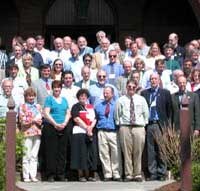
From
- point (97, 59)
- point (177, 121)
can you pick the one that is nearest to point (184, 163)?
point (177, 121)

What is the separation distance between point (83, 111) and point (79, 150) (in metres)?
0.75

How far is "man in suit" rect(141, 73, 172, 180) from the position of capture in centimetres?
1597

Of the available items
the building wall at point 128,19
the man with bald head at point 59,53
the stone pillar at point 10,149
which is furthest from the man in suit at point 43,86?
the building wall at point 128,19

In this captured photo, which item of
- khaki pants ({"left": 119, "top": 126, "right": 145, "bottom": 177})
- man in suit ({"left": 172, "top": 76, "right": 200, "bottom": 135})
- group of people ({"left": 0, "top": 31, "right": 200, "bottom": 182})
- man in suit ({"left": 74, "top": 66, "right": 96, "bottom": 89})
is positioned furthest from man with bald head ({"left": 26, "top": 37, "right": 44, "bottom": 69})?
man in suit ({"left": 172, "top": 76, "right": 200, "bottom": 135})

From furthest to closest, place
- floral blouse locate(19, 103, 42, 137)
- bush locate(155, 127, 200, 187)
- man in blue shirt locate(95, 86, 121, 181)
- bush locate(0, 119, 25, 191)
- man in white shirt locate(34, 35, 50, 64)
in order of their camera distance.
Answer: man in white shirt locate(34, 35, 50, 64) → man in blue shirt locate(95, 86, 121, 181) → floral blouse locate(19, 103, 42, 137) → bush locate(155, 127, 200, 187) → bush locate(0, 119, 25, 191)

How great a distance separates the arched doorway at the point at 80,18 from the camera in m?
23.9

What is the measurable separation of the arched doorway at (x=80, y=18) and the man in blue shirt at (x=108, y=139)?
8108 mm

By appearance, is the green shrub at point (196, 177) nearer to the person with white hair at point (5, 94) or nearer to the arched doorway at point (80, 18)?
the person with white hair at point (5, 94)

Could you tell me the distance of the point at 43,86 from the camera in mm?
16234

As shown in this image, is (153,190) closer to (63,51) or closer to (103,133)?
(103,133)

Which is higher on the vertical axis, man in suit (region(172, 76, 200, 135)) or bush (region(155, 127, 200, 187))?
man in suit (region(172, 76, 200, 135))

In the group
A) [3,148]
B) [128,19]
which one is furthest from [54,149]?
[128,19]

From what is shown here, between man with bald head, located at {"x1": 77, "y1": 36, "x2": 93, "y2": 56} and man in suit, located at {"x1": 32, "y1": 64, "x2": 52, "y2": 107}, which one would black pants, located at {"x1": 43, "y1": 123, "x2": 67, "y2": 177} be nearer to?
man in suit, located at {"x1": 32, "y1": 64, "x2": 52, "y2": 107}

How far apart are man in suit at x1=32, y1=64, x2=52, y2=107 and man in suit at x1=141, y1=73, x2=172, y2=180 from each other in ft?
6.46
